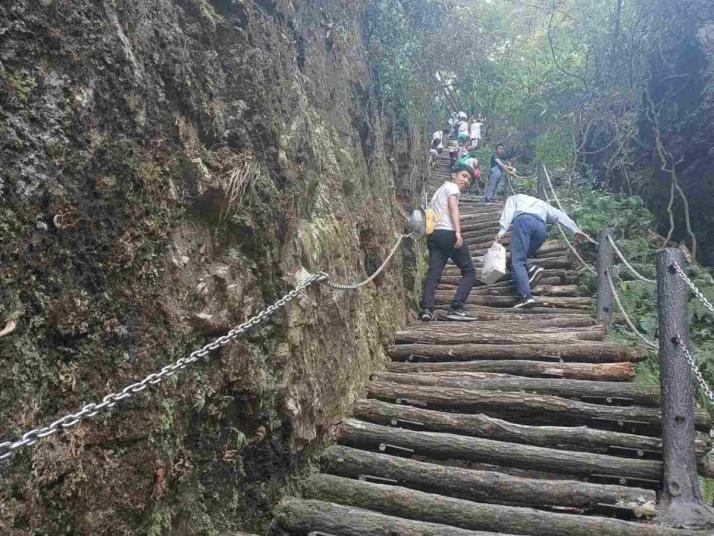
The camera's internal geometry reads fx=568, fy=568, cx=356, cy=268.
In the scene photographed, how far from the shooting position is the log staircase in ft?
11.1

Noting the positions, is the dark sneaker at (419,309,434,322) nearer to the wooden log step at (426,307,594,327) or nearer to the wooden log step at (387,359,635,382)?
the wooden log step at (426,307,594,327)

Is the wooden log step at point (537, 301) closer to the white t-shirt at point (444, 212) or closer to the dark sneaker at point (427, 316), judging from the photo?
the dark sneaker at point (427, 316)

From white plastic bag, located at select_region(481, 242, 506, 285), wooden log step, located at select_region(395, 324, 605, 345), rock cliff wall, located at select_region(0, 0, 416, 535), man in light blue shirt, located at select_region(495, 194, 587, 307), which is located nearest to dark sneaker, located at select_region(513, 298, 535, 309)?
man in light blue shirt, located at select_region(495, 194, 587, 307)

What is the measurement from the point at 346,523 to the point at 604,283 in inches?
164

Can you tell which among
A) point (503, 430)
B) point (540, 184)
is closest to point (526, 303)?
point (503, 430)

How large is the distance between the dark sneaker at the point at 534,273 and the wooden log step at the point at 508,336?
1.85 meters

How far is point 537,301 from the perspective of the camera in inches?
283

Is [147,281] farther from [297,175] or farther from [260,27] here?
[260,27]

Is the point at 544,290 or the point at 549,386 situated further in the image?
the point at 544,290

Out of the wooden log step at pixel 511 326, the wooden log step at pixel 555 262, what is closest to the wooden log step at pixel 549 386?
the wooden log step at pixel 511 326

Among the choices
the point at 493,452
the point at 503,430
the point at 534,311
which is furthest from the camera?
the point at 534,311

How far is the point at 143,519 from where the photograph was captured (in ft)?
7.29

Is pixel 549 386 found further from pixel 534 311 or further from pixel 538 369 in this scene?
pixel 534 311

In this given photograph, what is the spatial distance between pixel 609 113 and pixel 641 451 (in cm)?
987
